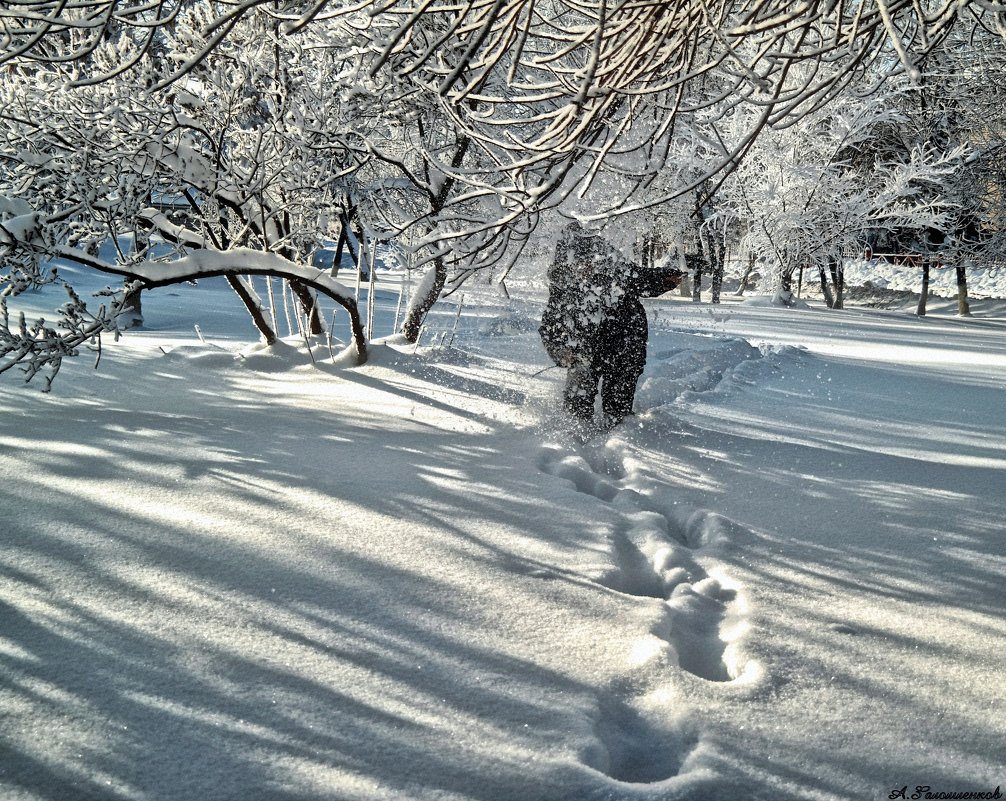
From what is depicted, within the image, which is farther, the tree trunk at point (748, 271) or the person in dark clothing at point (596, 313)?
the tree trunk at point (748, 271)

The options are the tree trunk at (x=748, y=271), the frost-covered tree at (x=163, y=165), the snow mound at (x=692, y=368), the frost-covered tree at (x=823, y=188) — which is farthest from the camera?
the tree trunk at (x=748, y=271)

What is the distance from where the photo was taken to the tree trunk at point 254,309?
764 cm

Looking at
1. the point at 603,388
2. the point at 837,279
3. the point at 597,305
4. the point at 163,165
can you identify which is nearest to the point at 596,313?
the point at 597,305

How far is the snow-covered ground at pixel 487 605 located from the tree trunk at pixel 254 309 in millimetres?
1865

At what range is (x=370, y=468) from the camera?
4.64m

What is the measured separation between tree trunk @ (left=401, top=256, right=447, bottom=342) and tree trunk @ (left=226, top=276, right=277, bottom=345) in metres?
1.65

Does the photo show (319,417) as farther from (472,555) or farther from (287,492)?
(472,555)

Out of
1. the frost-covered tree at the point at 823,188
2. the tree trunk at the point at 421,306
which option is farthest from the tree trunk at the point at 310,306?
the frost-covered tree at the point at 823,188

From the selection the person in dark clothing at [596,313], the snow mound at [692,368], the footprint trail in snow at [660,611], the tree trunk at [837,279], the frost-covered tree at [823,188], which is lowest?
the footprint trail in snow at [660,611]

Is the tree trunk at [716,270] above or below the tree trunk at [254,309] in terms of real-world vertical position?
above

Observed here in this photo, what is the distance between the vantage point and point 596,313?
5703mm

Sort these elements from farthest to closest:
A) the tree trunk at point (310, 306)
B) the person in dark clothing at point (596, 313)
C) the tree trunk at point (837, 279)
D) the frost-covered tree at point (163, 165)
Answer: the tree trunk at point (837, 279) < the tree trunk at point (310, 306) < the person in dark clothing at point (596, 313) < the frost-covered tree at point (163, 165)

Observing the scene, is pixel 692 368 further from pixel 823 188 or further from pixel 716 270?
pixel 716 270

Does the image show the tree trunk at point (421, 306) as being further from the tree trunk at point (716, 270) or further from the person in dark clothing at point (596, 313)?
the tree trunk at point (716, 270)
